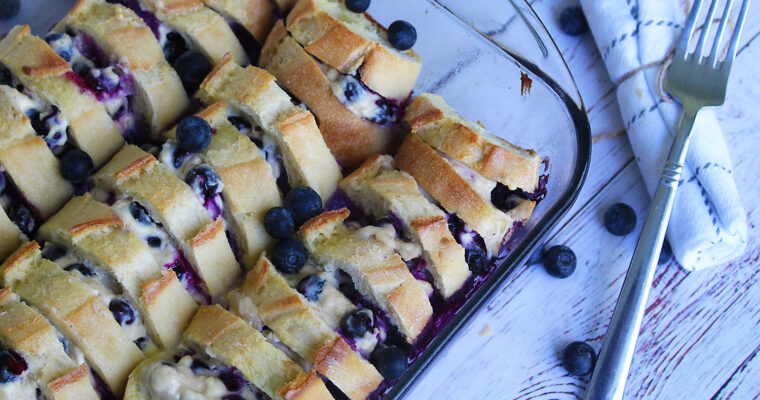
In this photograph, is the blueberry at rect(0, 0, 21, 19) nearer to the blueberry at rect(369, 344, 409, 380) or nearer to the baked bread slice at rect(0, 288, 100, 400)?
the baked bread slice at rect(0, 288, 100, 400)

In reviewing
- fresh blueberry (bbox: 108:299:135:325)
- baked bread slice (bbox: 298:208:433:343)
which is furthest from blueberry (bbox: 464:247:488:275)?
fresh blueberry (bbox: 108:299:135:325)

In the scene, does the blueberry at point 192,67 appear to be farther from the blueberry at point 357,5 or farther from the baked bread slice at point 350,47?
the blueberry at point 357,5

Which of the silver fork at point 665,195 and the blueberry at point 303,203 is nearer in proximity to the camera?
the blueberry at point 303,203

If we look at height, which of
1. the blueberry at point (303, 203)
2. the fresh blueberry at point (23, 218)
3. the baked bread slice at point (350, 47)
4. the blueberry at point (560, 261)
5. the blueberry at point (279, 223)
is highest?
the baked bread slice at point (350, 47)

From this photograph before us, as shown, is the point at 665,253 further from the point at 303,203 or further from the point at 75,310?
the point at 75,310

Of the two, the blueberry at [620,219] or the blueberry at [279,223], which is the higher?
the blueberry at [620,219]

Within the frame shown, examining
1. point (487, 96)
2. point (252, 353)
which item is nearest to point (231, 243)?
point (252, 353)

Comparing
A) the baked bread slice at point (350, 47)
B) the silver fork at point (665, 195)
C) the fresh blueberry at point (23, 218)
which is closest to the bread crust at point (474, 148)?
the baked bread slice at point (350, 47)

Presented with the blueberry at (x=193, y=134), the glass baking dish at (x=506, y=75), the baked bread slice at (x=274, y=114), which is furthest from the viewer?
the glass baking dish at (x=506, y=75)
